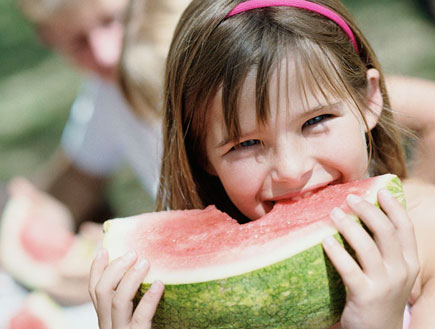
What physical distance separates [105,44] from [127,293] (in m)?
2.42

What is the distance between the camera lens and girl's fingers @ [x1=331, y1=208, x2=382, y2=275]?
1.46 meters

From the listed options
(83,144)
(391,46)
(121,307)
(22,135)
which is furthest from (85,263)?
(391,46)

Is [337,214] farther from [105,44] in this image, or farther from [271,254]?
[105,44]

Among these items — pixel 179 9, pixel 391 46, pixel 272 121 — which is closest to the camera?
pixel 272 121

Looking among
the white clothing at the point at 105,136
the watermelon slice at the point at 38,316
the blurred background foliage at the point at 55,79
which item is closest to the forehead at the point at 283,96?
the watermelon slice at the point at 38,316

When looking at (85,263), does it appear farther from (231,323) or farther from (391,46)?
(391,46)

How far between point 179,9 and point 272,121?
5.21 ft

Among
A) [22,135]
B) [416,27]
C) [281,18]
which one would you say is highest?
[281,18]

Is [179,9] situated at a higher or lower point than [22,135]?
higher

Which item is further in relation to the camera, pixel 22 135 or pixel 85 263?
pixel 22 135

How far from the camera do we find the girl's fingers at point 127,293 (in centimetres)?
157

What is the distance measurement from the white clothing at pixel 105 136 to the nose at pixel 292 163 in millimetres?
2111

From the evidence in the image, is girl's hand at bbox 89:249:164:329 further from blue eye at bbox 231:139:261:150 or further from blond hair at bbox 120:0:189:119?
blond hair at bbox 120:0:189:119

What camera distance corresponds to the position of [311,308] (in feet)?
4.98
